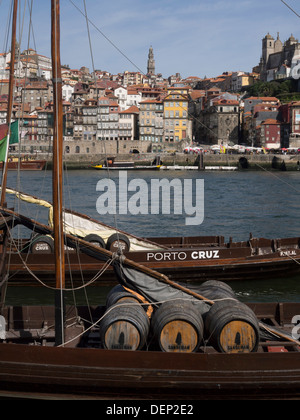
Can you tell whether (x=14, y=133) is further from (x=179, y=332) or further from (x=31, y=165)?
(x=31, y=165)

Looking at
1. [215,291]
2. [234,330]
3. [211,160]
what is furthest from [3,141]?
[211,160]

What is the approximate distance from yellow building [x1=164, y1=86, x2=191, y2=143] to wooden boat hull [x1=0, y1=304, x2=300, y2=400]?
94410 mm

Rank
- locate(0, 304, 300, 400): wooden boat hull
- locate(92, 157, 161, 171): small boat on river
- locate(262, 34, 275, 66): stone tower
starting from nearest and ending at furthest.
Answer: locate(0, 304, 300, 400): wooden boat hull < locate(92, 157, 161, 171): small boat on river < locate(262, 34, 275, 66): stone tower

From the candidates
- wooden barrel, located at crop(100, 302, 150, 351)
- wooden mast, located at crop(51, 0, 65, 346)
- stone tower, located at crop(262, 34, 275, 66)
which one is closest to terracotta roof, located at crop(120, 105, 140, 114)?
stone tower, located at crop(262, 34, 275, 66)

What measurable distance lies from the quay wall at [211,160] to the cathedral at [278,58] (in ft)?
157

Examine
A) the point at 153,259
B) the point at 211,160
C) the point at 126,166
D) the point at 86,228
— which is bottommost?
the point at 153,259

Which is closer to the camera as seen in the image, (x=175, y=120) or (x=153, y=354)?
(x=153, y=354)

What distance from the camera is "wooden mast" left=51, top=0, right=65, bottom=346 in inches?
315

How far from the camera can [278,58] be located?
146000 mm

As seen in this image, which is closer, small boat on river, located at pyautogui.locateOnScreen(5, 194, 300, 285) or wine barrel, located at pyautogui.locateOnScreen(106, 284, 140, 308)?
wine barrel, located at pyautogui.locateOnScreen(106, 284, 140, 308)

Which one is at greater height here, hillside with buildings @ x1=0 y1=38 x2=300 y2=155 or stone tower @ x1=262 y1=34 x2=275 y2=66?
stone tower @ x1=262 y1=34 x2=275 y2=66

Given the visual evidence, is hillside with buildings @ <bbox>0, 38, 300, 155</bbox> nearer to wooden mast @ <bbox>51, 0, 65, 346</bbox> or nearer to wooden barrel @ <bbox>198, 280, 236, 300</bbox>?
wooden barrel @ <bbox>198, 280, 236, 300</bbox>

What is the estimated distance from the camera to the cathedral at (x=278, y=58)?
131625 millimetres

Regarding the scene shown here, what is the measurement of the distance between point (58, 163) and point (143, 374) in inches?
135
